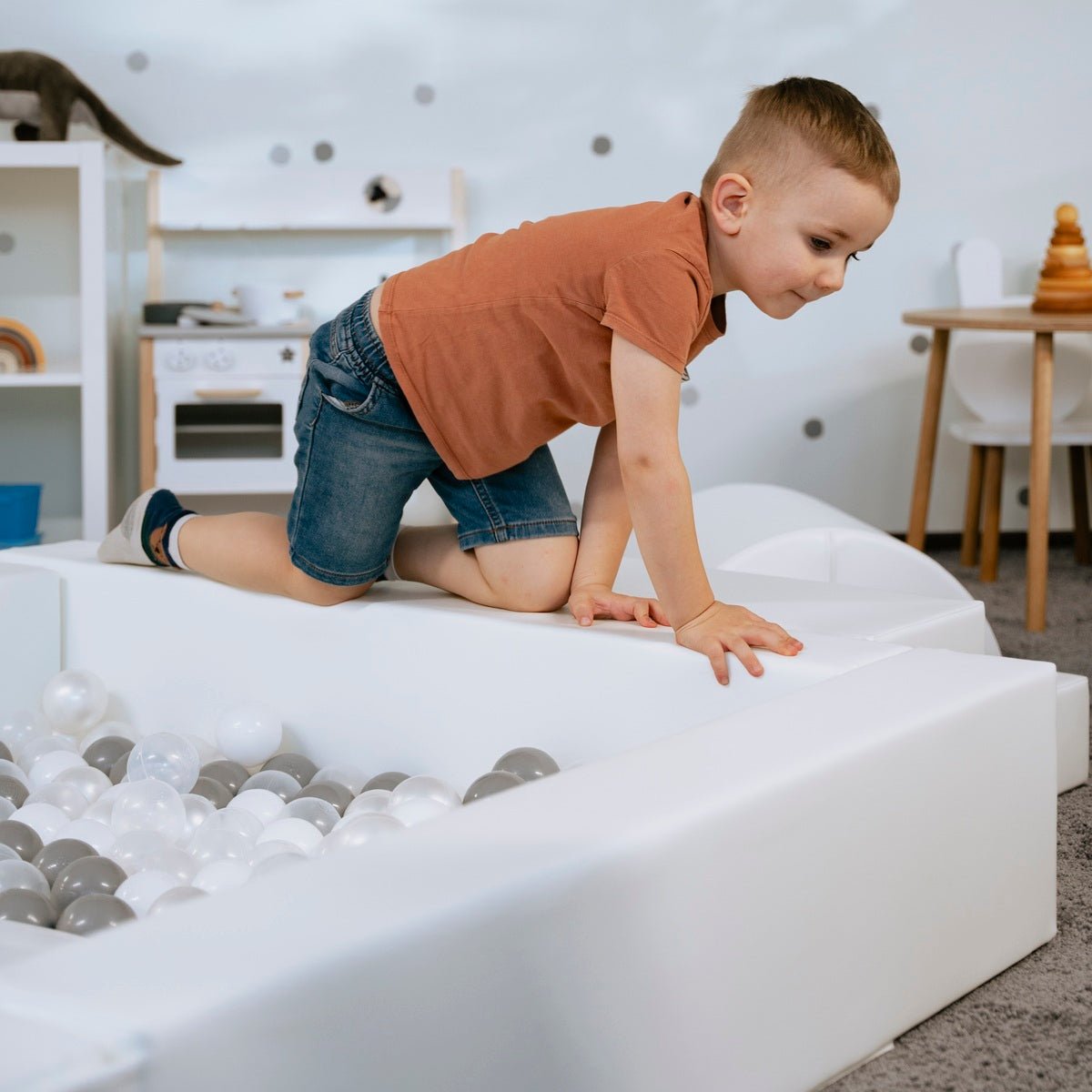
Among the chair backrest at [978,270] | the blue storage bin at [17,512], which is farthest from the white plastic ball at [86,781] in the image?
the chair backrest at [978,270]

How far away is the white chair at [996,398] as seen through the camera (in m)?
2.74

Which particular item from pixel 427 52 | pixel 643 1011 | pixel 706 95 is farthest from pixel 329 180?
pixel 643 1011

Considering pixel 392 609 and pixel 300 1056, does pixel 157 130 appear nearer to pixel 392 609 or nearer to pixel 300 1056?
pixel 392 609

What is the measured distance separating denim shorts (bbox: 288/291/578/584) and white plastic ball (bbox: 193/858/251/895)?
13.1 inches

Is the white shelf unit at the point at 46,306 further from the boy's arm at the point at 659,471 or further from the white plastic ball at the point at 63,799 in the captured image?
the boy's arm at the point at 659,471

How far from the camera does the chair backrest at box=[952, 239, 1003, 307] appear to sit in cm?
300

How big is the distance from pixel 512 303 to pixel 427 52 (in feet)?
6.44

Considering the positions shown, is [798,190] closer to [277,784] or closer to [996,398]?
[277,784]

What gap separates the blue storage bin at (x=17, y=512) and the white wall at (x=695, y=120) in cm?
49

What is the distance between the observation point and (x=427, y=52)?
9.64ft

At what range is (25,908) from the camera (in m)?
0.87

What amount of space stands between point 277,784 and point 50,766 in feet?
0.70

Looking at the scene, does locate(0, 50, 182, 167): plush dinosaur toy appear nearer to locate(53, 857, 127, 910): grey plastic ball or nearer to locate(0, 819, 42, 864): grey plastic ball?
locate(0, 819, 42, 864): grey plastic ball

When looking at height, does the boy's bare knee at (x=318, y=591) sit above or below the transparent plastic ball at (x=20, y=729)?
above
